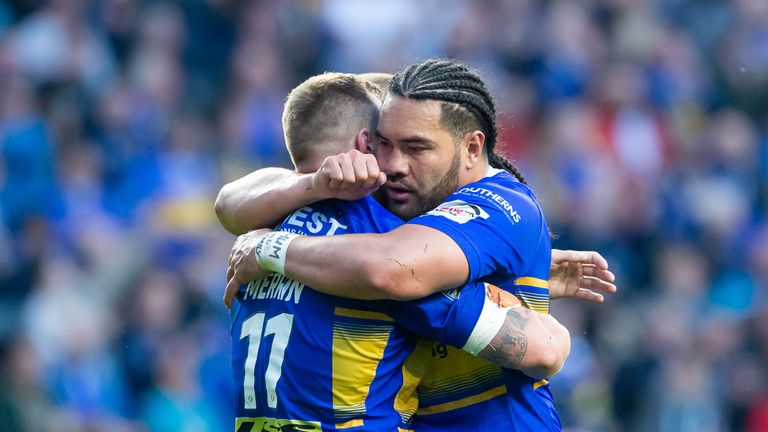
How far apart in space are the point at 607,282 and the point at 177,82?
27.2 feet

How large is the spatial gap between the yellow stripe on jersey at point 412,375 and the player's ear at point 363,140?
2.49ft

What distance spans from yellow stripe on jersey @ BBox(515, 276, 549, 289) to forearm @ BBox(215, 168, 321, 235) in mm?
835

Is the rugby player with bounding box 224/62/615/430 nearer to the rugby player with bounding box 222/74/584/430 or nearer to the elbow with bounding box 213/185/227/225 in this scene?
the rugby player with bounding box 222/74/584/430

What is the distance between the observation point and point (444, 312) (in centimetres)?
436

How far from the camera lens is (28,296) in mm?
10906

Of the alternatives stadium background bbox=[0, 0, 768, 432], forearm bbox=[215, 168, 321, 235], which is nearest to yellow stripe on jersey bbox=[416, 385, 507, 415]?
forearm bbox=[215, 168, 321, 235]

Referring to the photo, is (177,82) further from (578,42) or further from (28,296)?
(578,42)

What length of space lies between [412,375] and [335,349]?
40 cm

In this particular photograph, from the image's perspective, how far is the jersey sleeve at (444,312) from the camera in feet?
14.3

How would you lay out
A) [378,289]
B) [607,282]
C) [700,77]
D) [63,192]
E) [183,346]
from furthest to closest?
[700,77]
[63,192]
[183,346]
[607,282]
[378,289]

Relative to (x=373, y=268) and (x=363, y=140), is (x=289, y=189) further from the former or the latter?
(x=373, y=268)

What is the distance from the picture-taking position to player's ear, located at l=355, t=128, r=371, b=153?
4.71m

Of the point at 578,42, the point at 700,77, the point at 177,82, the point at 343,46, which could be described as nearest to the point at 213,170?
the point at 177,82

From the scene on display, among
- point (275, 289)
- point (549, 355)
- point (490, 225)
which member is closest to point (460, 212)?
point (490, 225)
